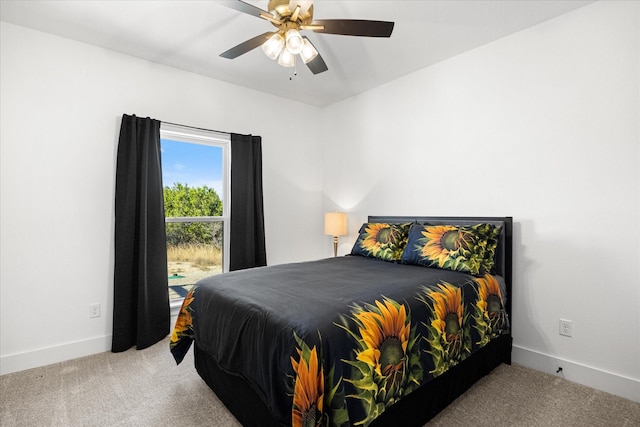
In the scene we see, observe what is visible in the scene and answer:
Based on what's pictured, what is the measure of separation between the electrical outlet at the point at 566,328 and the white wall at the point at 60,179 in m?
3.62

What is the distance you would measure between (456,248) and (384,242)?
2.24 feet

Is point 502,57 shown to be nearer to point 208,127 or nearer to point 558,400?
point 558,400

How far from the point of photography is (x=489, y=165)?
2750 mm

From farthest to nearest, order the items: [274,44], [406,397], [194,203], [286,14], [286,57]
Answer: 1. [194,203]
2. [286,57]
3. [274,44]
4. [286,14]
5. [406,397]

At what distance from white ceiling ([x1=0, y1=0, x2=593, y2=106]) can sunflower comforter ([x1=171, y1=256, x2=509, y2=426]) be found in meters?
1.87

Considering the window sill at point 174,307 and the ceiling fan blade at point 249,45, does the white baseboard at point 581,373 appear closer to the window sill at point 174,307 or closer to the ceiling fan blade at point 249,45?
the ceiling fan blade at point 249,45

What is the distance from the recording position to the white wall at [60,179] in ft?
7.97

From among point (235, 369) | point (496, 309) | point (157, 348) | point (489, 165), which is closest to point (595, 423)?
point (496, 309)

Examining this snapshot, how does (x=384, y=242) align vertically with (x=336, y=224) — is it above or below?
below

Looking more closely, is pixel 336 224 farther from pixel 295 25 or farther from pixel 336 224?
pixel 295 25

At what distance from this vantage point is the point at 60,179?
8.62ft

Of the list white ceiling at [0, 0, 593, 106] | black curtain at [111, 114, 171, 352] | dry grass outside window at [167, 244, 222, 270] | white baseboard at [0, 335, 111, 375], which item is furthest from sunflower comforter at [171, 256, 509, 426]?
white ceiling at [0, 0, 593, 106]

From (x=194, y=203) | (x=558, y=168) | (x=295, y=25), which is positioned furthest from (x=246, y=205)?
(x=558, y=168)

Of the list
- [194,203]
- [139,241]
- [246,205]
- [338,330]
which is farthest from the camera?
[246,205]
